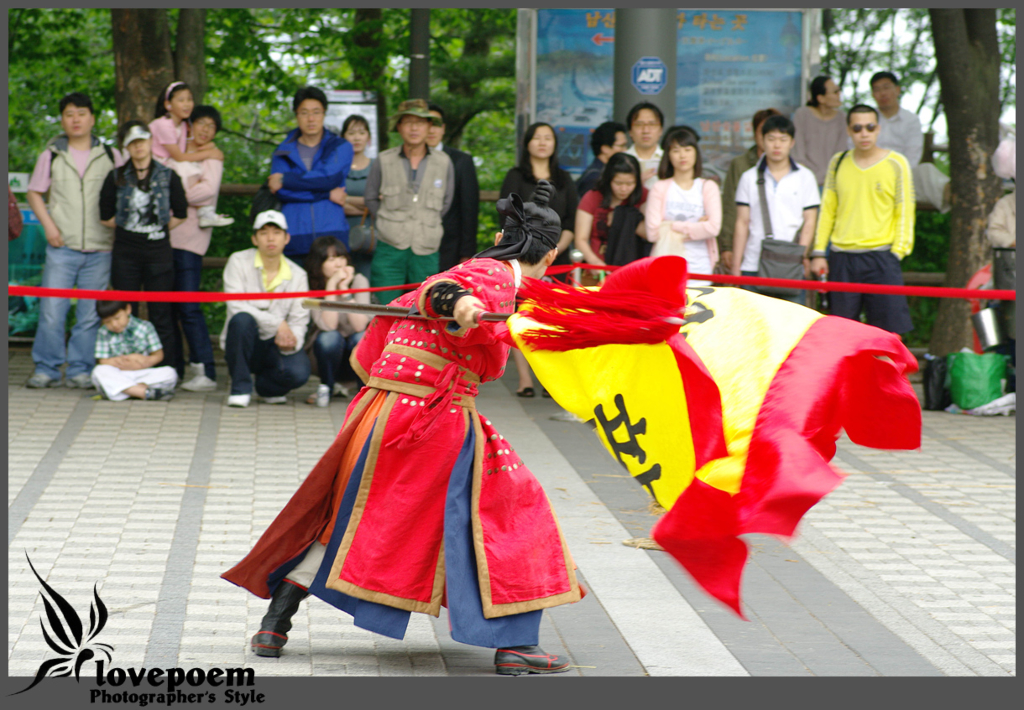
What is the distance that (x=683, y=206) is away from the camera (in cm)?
798

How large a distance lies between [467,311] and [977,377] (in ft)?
21.7

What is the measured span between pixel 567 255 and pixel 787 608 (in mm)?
4150

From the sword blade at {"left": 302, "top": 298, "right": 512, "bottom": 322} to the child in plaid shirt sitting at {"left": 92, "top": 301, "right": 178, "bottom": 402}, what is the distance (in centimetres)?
525

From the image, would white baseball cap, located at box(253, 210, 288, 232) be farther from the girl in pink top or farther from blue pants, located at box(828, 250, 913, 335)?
blue pants, located at box(828, 250, 913, 335)

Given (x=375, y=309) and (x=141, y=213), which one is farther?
(x=141, y=213)

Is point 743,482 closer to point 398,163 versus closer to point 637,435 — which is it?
point 637,435

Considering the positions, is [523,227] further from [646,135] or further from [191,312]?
[191,312]

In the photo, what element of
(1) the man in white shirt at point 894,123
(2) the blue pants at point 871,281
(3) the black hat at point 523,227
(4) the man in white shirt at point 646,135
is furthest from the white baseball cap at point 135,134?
(1) the man in white shirt at point 894,123

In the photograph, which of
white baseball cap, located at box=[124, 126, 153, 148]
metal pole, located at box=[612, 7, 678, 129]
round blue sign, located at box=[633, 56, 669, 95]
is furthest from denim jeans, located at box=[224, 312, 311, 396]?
round blue sign, located at box=[633, 56, 669, 95]

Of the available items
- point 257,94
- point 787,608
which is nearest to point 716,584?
point 787,608

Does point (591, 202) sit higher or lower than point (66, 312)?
higher

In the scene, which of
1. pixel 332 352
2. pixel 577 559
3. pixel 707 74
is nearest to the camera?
pixel 577 559

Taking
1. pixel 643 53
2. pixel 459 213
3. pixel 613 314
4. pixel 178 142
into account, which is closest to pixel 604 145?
pixel 643 53
